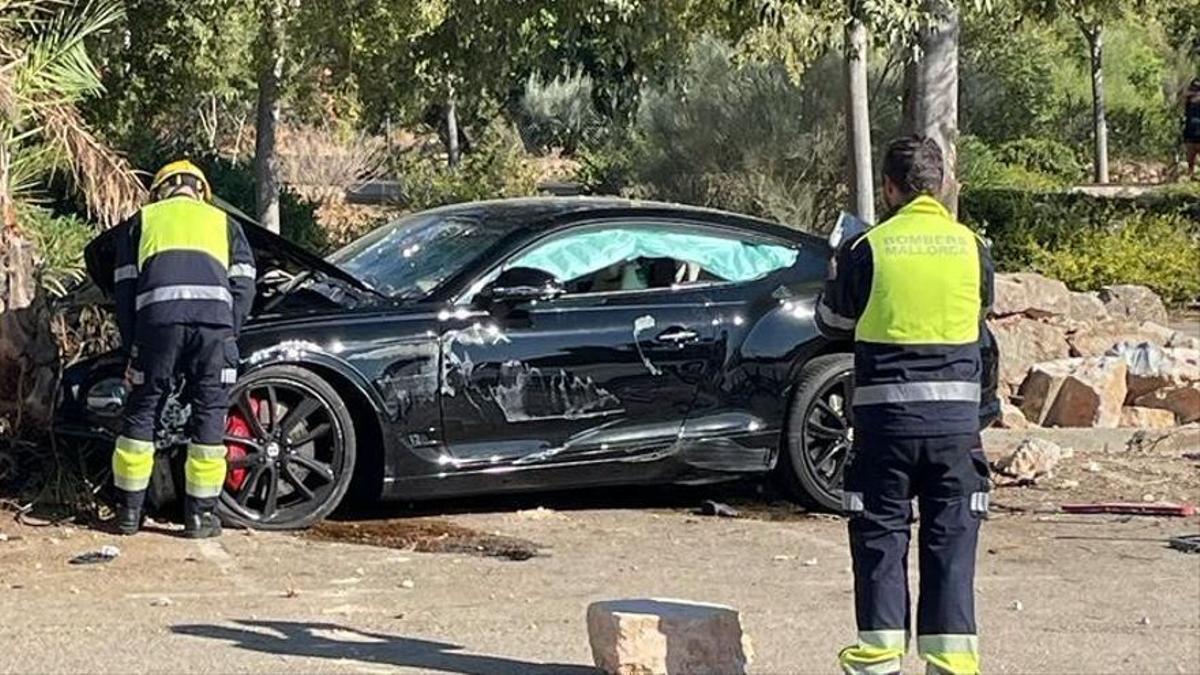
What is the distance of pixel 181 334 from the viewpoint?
28.1 feet

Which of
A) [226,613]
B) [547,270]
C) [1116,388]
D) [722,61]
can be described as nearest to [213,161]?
[722,61]

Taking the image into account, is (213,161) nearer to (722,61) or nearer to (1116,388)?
(722,61)

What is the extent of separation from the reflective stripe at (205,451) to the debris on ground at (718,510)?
2458 millimetres

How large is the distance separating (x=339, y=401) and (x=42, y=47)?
2575mm

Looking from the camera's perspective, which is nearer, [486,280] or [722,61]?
[486,280]

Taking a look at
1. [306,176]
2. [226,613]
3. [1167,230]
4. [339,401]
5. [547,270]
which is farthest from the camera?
[306,176]

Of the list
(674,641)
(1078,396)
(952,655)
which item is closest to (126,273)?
(674,641)

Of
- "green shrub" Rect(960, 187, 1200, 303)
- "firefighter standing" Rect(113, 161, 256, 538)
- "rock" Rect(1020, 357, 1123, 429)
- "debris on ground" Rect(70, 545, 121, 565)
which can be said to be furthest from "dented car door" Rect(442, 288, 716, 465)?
"green shrub" Rect(960, 187, 1200, 303)

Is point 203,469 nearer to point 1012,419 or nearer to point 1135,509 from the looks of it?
point 1135,509

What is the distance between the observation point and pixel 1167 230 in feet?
74.1

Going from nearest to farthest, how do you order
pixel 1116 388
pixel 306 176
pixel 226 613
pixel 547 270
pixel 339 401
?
pixel 226 613 → pixel 339 401 → pixel 547 270 → pixel 1116 388 → pixel 306 176

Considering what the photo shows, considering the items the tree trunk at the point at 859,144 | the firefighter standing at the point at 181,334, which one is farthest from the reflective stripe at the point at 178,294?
the tree trunk at the point at 859,144

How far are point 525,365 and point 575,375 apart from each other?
0.25m

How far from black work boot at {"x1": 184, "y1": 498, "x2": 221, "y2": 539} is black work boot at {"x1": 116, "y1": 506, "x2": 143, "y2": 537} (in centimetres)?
21
